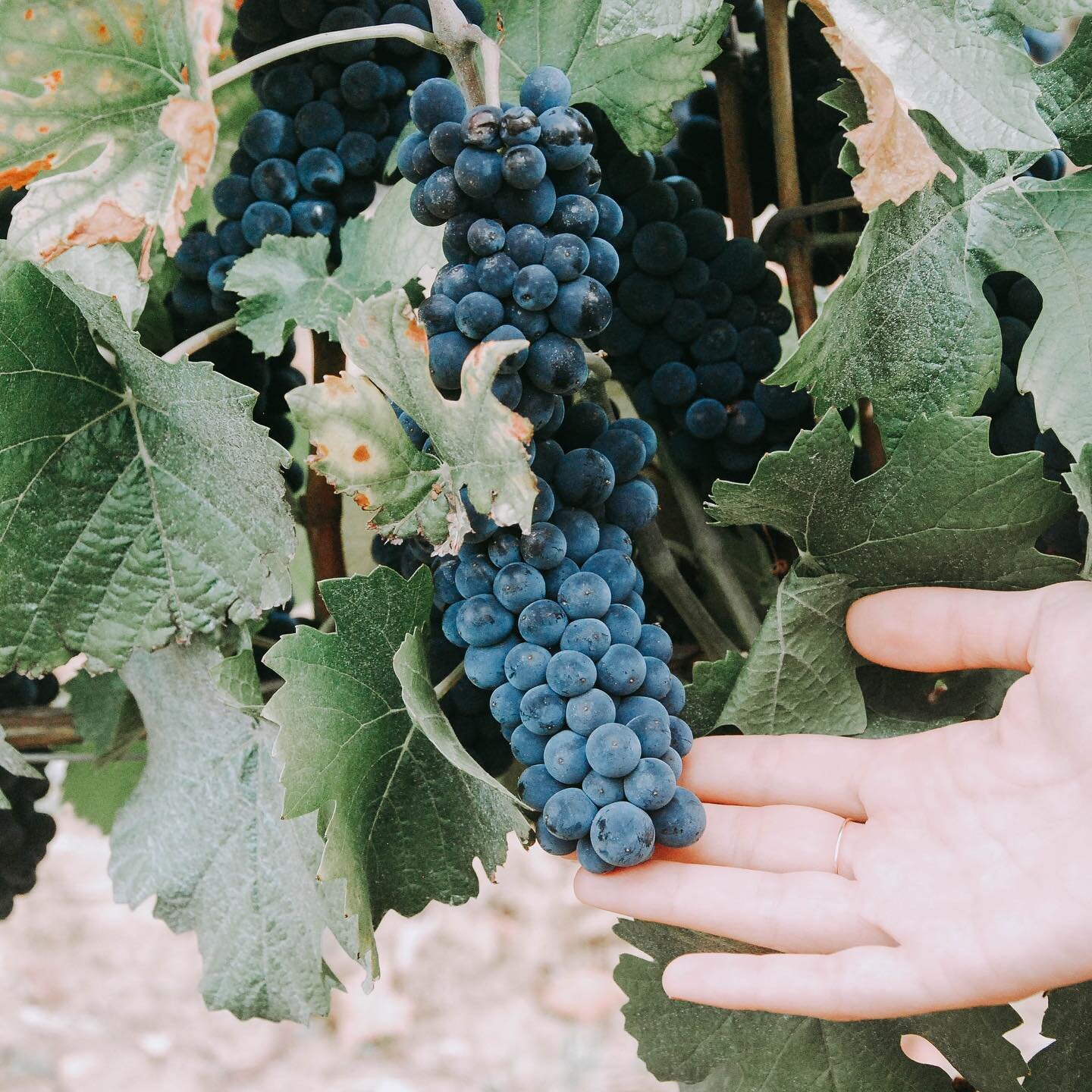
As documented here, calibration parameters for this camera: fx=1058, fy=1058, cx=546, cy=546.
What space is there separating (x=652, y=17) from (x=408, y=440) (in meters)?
0.20

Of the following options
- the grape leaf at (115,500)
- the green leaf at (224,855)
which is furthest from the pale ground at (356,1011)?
the grape leaf at (115,500)

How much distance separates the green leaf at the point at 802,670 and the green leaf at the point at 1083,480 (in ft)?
0.38

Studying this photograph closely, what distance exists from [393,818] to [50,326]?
0.29 meters

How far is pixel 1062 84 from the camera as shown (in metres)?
0.49

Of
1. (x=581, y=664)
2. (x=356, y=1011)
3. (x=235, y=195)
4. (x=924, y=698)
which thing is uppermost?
(x=235, y=195)

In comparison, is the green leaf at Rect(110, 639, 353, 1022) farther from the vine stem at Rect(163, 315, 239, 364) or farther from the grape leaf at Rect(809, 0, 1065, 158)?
the grape leaf at Rect(809, 0, 1065, 158)

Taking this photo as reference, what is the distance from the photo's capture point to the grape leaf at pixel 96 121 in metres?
0.45

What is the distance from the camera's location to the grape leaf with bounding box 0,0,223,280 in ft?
1.47

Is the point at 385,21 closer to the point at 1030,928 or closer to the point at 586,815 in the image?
the point at 586,815

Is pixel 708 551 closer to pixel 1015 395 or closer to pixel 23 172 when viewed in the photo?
pixel 1015 395

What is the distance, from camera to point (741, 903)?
47 cm

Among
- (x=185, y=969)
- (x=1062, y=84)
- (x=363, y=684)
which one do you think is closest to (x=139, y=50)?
(x=363, y=684)

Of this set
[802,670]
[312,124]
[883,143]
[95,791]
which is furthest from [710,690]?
[95,791]

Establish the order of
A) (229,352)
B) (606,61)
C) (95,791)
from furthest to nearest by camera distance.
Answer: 1. (95,791)
2. (229,352)
3. (606,61)
